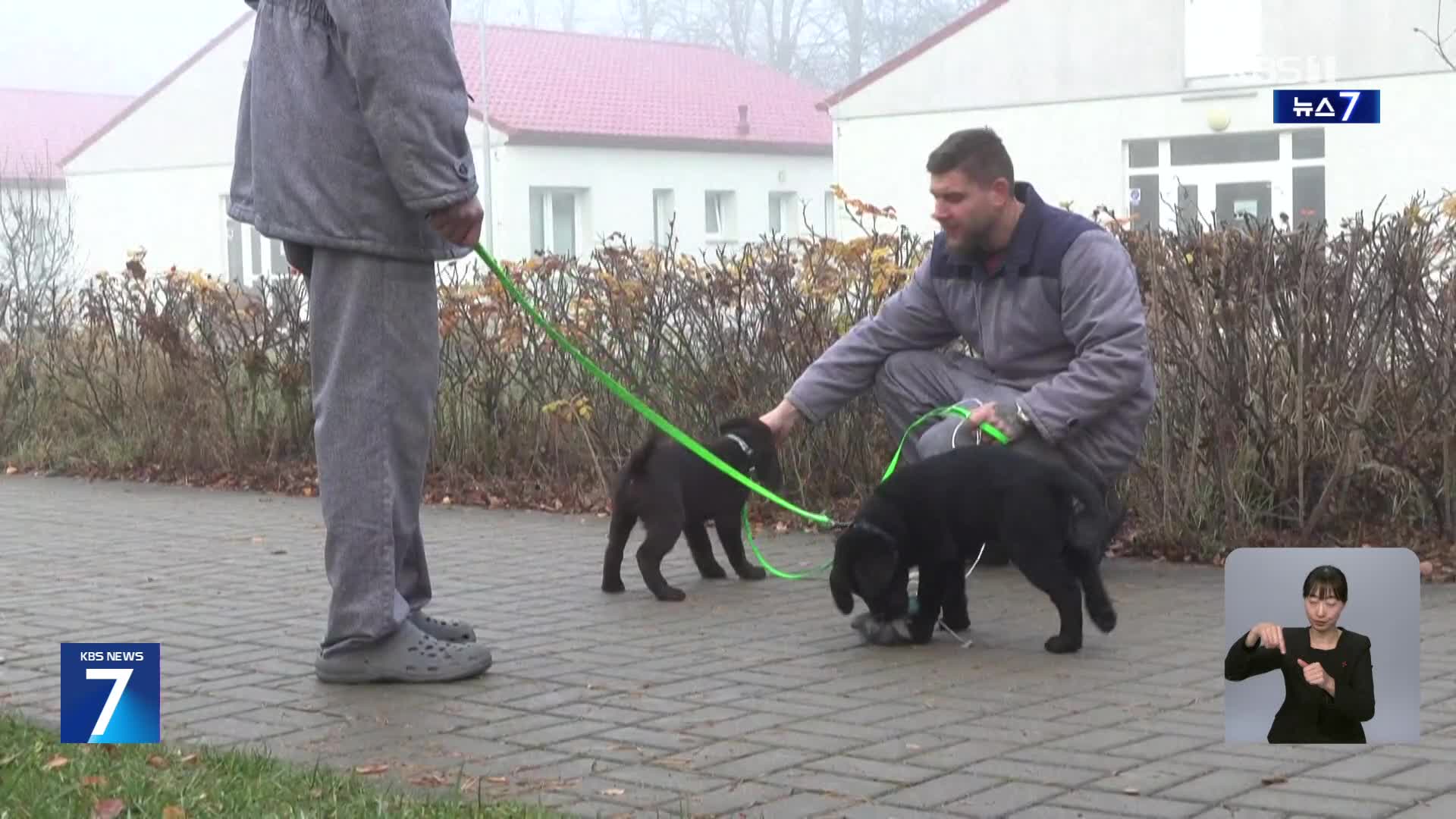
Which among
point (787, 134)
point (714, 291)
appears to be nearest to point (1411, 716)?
point (714, 291)

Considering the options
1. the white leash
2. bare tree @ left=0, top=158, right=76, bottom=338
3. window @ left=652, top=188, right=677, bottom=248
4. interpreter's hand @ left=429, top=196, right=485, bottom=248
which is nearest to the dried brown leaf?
interpreter's hand @ left=429, top=196, right=485, bottom=248

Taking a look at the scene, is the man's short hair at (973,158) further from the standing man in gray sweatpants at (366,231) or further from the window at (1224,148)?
the window at (1224,148)

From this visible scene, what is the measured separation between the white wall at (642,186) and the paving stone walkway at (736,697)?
36822mm

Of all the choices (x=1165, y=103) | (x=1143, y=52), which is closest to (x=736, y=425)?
(x=1165, y=103)

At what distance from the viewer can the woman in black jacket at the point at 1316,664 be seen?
391 cm

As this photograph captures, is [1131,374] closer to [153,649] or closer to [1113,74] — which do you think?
[153,649]

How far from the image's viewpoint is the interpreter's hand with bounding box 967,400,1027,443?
6414 millimetres

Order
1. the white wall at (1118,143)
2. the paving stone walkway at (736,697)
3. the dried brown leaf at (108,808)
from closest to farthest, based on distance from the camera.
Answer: the dried brown leaf at (108,808) < the paving stone walkway at (736,697) < the white wall at (1118,143)

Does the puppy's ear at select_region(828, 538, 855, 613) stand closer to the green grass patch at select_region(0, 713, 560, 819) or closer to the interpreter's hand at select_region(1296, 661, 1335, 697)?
the green grass patch at select_region(0, 713, 560, 819)

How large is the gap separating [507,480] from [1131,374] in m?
4.73

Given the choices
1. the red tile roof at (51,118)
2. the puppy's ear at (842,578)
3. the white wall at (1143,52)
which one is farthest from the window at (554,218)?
the puppy's ear at (842,578)

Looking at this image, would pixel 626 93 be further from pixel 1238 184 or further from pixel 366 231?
pixel 366 231

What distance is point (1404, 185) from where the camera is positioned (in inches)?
1286

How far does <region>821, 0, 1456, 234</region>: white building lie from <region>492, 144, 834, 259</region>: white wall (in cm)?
478
